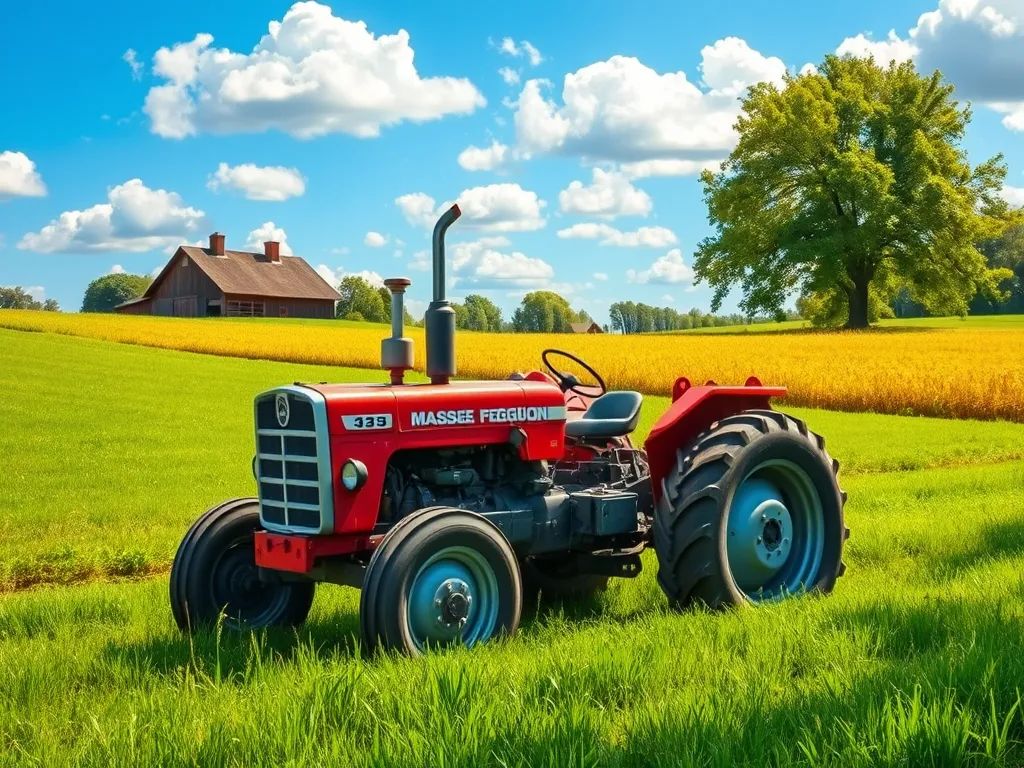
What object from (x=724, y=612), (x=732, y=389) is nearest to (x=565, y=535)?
(x=724, y=612)

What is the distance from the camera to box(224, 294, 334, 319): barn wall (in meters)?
67.3

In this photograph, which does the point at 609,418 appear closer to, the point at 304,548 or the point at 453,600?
the point at 453,600

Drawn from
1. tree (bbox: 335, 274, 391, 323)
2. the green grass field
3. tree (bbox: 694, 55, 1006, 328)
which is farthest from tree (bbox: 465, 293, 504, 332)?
the green grass field

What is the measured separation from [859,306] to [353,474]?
46.1m

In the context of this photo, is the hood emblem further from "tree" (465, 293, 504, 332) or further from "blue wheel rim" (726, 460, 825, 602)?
"tree" (465, 293, 504, 332)

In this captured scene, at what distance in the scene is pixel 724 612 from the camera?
16.8 feet

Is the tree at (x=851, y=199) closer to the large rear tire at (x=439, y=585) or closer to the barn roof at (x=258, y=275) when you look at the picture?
the barn roof at (x=258, y=275)

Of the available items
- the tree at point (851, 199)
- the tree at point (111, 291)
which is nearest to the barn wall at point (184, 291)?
the tree at point (851, 199)

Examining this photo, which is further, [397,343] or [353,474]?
[397,343]

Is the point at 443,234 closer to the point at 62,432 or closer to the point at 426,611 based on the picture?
the point at 426,611

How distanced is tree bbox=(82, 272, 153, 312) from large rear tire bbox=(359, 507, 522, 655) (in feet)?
427

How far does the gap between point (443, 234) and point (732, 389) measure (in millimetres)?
→ 1970

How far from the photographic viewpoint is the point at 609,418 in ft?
19.6

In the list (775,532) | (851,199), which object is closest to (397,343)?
(775,532)
